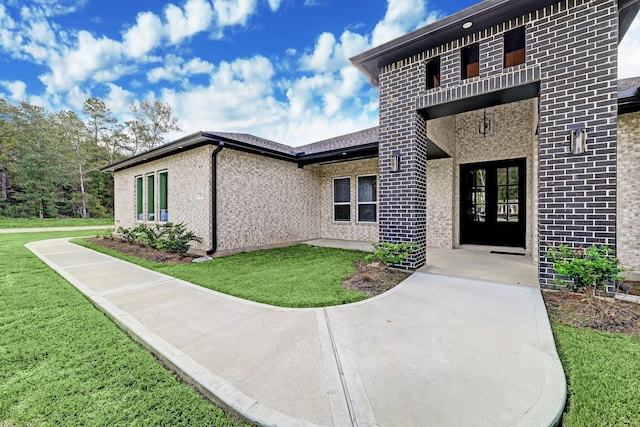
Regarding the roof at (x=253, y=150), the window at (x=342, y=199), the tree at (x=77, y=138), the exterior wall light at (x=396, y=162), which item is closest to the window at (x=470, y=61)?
the exterior wall light at (x=396, y=162)

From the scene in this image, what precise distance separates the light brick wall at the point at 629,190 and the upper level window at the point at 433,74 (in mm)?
3109

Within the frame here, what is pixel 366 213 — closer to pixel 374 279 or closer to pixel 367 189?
pixel 367 189

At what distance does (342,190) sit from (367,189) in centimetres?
107

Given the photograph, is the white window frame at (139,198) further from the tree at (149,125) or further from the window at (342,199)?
the tree at (149,125)

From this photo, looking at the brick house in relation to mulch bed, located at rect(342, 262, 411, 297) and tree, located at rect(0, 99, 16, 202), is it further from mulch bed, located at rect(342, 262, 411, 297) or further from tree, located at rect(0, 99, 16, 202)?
tree, located at rect(0, 99, 16, 202)

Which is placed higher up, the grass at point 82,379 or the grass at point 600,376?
the grass at point 600,376

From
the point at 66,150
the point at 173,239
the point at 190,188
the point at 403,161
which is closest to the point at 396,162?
the point at 403,161

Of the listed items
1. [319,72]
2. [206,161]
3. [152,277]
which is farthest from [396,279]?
[319,72]

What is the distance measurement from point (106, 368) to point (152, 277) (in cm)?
317

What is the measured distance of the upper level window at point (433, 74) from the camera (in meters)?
4.95

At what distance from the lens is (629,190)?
4.45m

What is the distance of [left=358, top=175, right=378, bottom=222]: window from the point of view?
31.2ft

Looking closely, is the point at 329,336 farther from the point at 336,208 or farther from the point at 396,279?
the point at 336,208

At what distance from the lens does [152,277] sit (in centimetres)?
492
